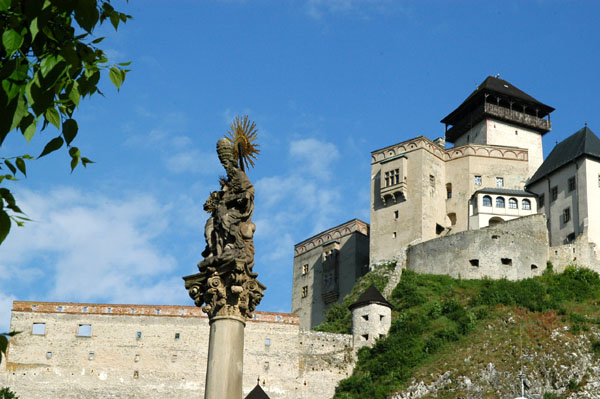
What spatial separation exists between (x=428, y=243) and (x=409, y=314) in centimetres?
795

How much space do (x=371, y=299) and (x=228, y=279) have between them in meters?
45.9

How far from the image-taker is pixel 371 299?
5978 cm

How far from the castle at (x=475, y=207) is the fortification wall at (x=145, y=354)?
12.0 metres

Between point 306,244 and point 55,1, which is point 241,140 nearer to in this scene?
point 55,1

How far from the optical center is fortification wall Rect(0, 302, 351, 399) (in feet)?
188

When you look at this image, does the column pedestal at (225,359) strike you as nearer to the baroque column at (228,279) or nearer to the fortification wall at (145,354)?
the baroque column at (228,279)

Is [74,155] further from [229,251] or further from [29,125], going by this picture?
[229,251]

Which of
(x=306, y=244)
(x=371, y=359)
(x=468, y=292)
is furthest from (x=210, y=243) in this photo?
(x=306, y=244)

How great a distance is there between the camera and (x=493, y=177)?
236 ft

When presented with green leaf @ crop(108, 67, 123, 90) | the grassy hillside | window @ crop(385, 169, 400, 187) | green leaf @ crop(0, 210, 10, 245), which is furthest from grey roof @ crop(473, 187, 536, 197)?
green leaf @ crop(0, 210, 10, 245)

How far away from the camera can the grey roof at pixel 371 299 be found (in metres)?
59.8

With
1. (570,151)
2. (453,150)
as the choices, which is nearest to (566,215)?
(570,151)

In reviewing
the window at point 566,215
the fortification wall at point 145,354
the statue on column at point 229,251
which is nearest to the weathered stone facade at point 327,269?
the fortification wall at point 145,354

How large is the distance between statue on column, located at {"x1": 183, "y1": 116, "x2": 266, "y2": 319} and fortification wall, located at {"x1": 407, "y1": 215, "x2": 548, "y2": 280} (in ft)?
167
